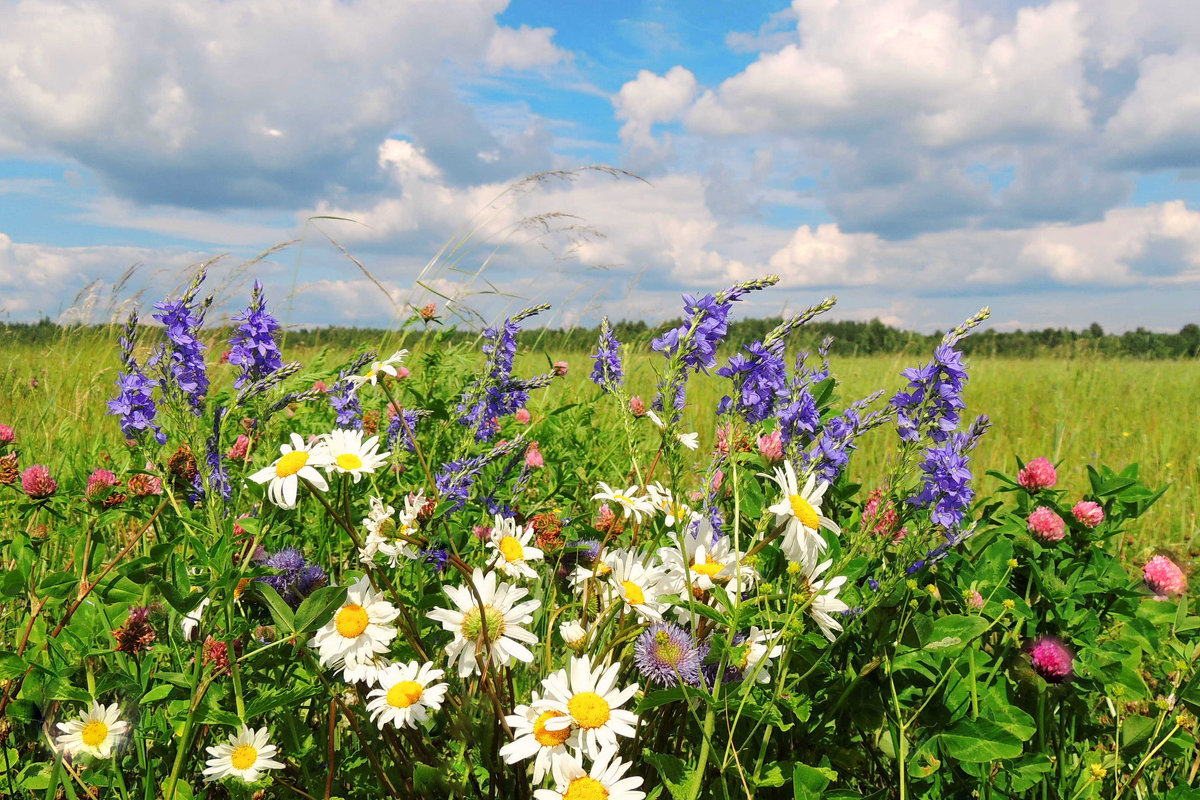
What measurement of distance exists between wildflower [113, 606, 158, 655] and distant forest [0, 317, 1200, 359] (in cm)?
152

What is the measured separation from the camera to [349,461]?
4.50ft

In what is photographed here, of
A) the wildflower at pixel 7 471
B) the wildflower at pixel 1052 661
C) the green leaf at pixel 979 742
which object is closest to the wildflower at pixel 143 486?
the wildflower at pixel 7 471

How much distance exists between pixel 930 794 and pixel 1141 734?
1.57 feet

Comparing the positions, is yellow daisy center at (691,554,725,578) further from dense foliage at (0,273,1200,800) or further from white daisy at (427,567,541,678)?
white daisy at (427,567,541,678)

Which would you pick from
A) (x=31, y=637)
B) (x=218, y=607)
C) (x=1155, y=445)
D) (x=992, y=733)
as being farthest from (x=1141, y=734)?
(x=1155, y=445)

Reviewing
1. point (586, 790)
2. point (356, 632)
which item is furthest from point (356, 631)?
point (586, 790)

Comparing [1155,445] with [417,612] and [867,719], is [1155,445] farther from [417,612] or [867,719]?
[417,612]

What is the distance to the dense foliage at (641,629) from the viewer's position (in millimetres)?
1317

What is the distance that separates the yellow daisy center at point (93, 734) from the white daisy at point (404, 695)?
67cm

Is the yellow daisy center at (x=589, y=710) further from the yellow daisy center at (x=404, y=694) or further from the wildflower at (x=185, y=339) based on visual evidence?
the wildflower at (x=185, y=339)

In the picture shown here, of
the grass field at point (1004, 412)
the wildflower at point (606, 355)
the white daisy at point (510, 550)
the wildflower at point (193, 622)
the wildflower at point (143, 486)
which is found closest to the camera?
the white daisy at point (510, 550)

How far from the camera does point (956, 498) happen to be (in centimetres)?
158

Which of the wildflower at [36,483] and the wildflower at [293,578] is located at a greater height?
the wildflower at [36,483]

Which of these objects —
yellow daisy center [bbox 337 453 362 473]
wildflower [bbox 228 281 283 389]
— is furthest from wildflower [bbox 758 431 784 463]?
wildflower [bbox 228 281 283 389]
